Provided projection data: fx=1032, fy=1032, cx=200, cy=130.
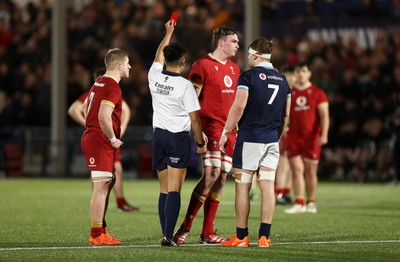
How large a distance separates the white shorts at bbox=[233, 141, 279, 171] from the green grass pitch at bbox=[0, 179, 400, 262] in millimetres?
851

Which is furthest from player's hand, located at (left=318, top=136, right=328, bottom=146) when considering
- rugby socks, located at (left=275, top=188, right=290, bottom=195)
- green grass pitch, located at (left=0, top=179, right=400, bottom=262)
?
rugby socks, located at (left=275, top=188, right=290, bottom=195)

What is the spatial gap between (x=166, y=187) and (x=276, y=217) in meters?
4.37

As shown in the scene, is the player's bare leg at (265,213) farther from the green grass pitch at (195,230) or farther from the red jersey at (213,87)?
the red jersey at (213,87)

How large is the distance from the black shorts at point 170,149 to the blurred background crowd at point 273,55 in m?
13.6

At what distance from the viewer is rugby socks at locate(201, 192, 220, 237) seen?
443 inches

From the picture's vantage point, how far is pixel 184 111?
1073 centimetres

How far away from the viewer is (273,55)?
2552cm

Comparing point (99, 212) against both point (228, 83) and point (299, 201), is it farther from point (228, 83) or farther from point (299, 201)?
point (299, 201)

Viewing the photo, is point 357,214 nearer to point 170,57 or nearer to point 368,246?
point 368,246

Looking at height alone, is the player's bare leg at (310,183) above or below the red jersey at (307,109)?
below

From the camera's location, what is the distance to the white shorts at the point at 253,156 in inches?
419

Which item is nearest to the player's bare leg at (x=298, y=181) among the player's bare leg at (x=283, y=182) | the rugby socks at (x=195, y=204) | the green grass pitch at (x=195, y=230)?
the green grass pitch at (x=195, y=230)

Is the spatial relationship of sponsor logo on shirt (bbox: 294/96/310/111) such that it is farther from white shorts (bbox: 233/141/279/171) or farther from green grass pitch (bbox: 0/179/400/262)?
white shorts (bbox: 233/141/279/171)

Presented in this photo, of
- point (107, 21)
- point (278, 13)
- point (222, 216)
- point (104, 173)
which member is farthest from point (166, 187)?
point (107, 21)
